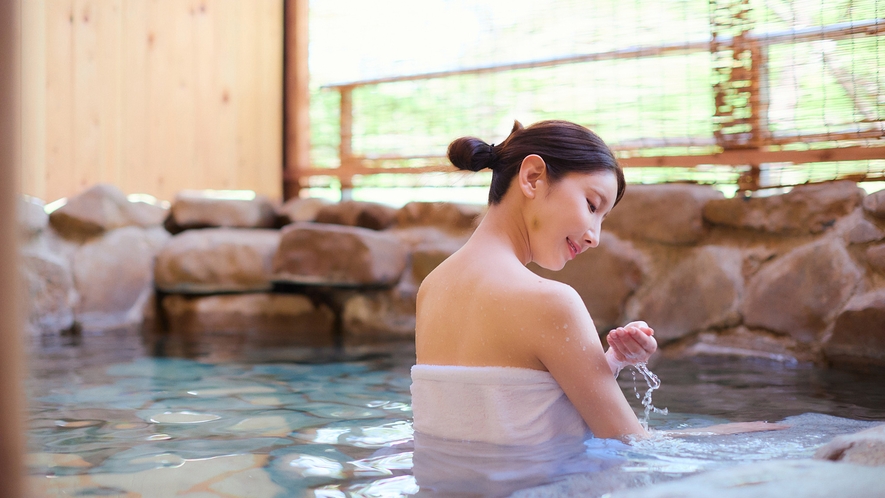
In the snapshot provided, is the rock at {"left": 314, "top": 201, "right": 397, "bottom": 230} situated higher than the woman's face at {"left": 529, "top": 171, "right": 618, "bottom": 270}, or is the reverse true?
the woman's face at {"left": 529, "top": 171, "right": 618, "bottom": 270}

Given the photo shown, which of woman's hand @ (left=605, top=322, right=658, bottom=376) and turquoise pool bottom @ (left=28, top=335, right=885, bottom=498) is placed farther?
turquoise pool bottom @ (left=28, top=335, right=885, bottom=498)

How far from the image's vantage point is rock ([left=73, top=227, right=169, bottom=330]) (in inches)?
196

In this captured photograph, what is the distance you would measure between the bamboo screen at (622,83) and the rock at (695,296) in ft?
1.83

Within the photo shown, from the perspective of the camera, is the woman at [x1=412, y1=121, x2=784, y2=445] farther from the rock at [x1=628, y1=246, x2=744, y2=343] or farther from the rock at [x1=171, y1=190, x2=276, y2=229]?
the rock at [x1=171, y1=190, x2=276, y2=229]

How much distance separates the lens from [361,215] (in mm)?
5539

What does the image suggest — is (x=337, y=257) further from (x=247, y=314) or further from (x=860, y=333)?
(x=860, y=333)

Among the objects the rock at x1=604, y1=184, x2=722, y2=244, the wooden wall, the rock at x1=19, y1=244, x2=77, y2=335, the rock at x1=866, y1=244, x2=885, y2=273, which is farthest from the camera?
the wooden wall

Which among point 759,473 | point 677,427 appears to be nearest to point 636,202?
point 677,427

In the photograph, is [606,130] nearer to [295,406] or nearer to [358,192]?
[358,192]

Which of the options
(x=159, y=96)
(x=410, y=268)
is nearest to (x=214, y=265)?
(x=410, y=268)

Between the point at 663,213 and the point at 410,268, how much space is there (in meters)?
1.68

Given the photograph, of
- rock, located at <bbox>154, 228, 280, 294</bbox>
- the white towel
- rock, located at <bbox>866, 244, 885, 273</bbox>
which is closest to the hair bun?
the white towel

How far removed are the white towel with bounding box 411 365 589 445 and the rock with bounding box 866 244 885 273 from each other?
2.41 metres

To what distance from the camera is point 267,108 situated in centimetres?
711
